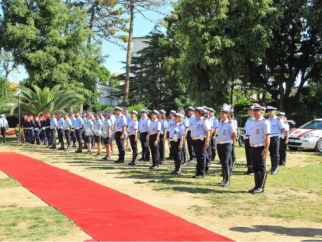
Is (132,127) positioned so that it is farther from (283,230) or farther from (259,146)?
(283,230)

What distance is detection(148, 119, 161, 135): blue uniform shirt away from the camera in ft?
41.4

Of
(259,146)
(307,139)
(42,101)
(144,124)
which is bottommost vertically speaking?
(307,139)

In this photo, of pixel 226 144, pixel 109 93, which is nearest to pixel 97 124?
pixel 226 144

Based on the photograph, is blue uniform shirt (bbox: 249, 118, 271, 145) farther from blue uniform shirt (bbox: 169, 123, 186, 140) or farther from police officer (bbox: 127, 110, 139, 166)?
police officer (bbox: 127, 110, 139, 166)

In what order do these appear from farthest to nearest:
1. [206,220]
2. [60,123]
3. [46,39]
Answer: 1. [46,39]
2. [60,123]
3. [206,220]

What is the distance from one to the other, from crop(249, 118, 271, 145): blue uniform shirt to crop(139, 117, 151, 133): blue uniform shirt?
17.1ft

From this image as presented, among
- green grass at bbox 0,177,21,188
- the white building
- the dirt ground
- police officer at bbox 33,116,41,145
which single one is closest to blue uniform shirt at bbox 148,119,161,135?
the dirt ground

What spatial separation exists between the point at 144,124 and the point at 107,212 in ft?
22.6

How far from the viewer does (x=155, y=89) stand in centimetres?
3625

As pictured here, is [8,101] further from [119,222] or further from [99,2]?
[119,222]

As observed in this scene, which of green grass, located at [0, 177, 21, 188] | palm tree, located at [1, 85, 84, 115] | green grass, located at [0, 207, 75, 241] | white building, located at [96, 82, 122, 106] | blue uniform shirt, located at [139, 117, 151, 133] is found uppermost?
white building, located at [96, 82, 122, 106]

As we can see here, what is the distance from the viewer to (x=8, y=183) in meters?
9.91

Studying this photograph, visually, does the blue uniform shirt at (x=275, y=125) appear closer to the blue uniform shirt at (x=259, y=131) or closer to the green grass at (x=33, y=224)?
the blue uniform shirt at (x=259, y=131)

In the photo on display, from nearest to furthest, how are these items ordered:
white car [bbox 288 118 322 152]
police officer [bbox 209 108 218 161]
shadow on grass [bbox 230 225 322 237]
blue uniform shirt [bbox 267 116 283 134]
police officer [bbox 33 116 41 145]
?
shadow on grass [bbox 230 225 322 237], blue uniform shirt [bbox 267 116 283 134], police officer [bbox 209 108 218 161], white car [bbox 288 118 322 152], police officer [bbox 33 116 41 145]
